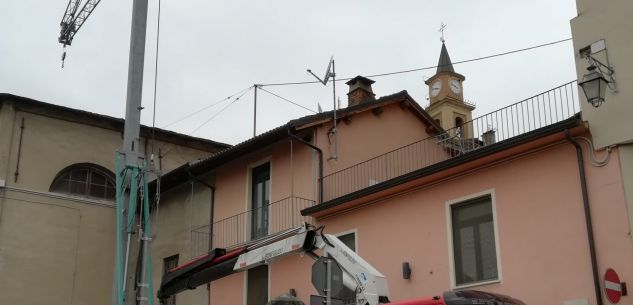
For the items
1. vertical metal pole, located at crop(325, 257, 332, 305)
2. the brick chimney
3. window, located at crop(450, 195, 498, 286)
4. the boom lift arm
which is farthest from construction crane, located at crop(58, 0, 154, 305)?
the brick chimney

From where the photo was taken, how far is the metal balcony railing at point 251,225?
64.4ft

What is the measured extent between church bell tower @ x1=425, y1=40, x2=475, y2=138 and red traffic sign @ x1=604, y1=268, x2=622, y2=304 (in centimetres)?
4762

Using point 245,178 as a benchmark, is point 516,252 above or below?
below

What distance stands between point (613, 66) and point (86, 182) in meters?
18.6

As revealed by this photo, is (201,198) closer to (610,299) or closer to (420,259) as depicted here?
(420,259)

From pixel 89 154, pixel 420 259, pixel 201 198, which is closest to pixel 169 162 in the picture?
pixel 89 154

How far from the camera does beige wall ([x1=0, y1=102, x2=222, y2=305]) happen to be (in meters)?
24.0

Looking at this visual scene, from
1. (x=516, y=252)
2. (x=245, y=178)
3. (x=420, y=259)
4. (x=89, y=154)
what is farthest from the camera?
(x=89, y=154)

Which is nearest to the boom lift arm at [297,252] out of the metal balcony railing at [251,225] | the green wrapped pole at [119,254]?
the green wrapped pole at [119,254]

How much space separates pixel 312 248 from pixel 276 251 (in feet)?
2.74

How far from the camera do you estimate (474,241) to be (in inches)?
584

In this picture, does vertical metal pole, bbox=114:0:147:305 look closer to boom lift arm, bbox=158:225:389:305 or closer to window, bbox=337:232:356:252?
boom lift arm, bbox=158:225:389:305

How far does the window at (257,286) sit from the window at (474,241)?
6.43m

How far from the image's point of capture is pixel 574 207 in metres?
13.1
